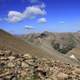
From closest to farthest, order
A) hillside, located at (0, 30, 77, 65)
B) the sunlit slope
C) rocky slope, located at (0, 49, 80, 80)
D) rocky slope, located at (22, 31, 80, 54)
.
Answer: rocky slope, located at (0, 49, 80, 80) < hillside, located at (0, 30, 77, 65) < the sunlit slope < rocky slope, located at (22, 31, 80, 54)

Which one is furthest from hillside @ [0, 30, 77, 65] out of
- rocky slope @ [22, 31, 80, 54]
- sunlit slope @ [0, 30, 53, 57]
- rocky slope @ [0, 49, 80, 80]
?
rocky slope @ [22, 31, 80, 54]

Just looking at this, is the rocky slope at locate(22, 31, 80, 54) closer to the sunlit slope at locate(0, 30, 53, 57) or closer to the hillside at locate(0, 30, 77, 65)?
the hillside at locate(0, 30, 77, 65)

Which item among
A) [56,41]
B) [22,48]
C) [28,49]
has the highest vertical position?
[56,41]

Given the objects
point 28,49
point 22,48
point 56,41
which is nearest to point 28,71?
point 22,48

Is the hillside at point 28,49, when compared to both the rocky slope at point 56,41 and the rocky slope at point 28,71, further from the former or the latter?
the rocky slope at point 56,41

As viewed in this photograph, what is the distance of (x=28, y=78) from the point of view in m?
10.6

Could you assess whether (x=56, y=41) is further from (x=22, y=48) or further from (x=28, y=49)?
(x=22, y=48)

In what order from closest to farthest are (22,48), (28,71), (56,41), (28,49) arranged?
(28,71) < (22,48) < (28,49) < (56,41)

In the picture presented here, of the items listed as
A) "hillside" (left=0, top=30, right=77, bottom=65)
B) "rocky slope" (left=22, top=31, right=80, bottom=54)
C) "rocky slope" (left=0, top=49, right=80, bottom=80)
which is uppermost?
"rocky slope" (left=22, top=31, right=80, bottom=54)

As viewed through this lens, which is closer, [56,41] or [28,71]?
[28,71]

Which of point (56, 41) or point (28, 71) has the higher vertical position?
point (56, 41)

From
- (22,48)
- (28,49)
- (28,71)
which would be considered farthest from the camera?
(28,49)

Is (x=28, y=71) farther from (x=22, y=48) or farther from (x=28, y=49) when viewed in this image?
(x=28, y=49)

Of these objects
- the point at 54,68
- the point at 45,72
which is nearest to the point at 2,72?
the point at 45,72
